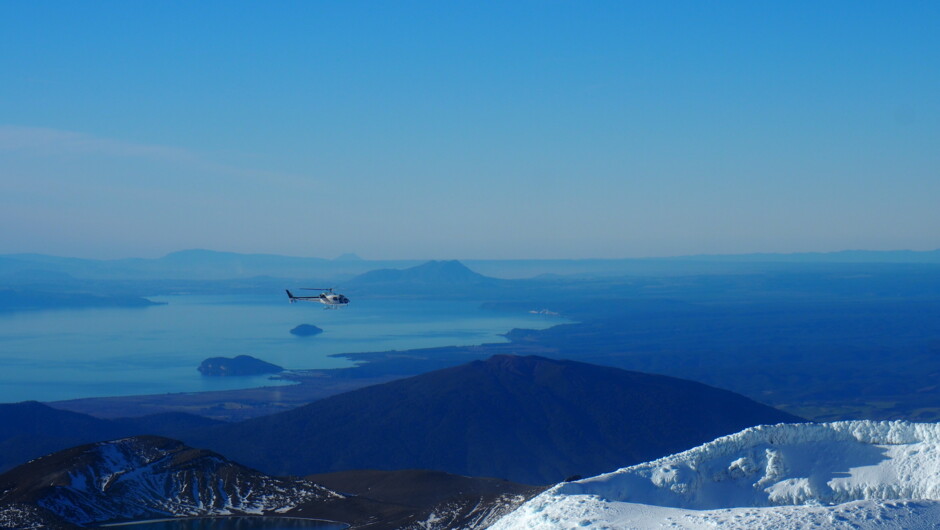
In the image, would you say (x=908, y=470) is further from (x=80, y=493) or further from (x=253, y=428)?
(x=253, y=428)

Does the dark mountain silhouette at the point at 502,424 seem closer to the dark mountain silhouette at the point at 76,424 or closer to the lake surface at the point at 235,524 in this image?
the dark mountain silhouette at the point at 76,424

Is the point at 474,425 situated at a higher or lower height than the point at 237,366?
higher

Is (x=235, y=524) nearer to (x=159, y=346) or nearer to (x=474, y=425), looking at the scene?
(x=474, y=425)

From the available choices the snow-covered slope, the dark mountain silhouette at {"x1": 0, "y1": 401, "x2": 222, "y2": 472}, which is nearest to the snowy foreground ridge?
the snow-covered slope

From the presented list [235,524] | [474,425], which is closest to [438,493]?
[235,524]

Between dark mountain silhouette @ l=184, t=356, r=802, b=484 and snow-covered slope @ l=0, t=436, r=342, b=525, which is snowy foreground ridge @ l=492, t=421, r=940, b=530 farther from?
dark mountain silhouette @ l=184, t=356, r=802, b=484

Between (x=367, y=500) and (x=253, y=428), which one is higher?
(x=367, y=500)

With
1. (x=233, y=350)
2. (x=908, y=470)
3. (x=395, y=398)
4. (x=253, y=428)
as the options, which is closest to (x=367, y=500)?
(x=908, y=470)
